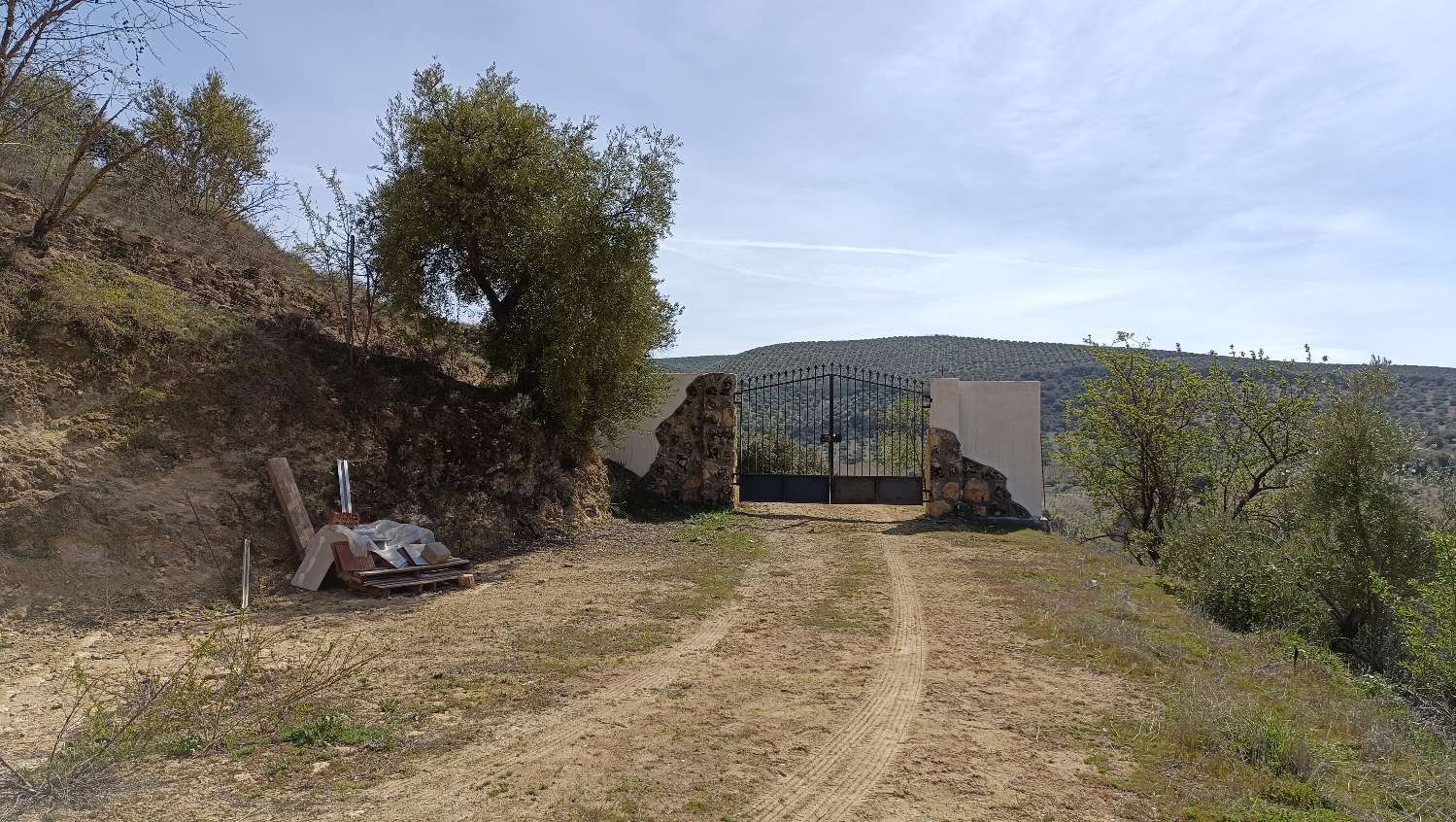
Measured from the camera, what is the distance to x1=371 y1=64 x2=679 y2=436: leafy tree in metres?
12.7

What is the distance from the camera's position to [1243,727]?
5.07 m

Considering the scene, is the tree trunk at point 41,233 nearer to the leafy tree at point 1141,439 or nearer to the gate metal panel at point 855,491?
the gate metal panel at point 855,491

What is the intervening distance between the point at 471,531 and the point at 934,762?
28.6 ft

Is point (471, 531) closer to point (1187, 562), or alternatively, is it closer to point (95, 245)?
point (95, 245)

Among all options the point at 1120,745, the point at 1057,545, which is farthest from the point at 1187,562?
the point at 1120,745

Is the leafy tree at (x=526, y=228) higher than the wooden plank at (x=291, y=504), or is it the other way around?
the leafy tree at (x=526, y=228)

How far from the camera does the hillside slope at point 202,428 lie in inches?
326

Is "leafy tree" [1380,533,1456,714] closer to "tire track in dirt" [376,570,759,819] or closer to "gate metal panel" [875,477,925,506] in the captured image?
"tire track in dirt" [376,570,759,819]

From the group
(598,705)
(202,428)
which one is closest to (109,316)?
(202,428)

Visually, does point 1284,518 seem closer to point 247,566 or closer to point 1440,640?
point 1440,640

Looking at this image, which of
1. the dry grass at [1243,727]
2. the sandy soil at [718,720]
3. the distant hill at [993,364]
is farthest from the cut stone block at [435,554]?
the distant hill at [993,364]

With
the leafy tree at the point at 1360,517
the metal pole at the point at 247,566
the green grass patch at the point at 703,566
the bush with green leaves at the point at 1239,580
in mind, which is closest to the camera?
the metal pole at the point at 247,566

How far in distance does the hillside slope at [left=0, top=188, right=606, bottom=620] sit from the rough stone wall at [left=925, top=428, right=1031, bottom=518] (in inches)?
259

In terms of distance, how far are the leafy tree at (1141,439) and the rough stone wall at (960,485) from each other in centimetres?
171
